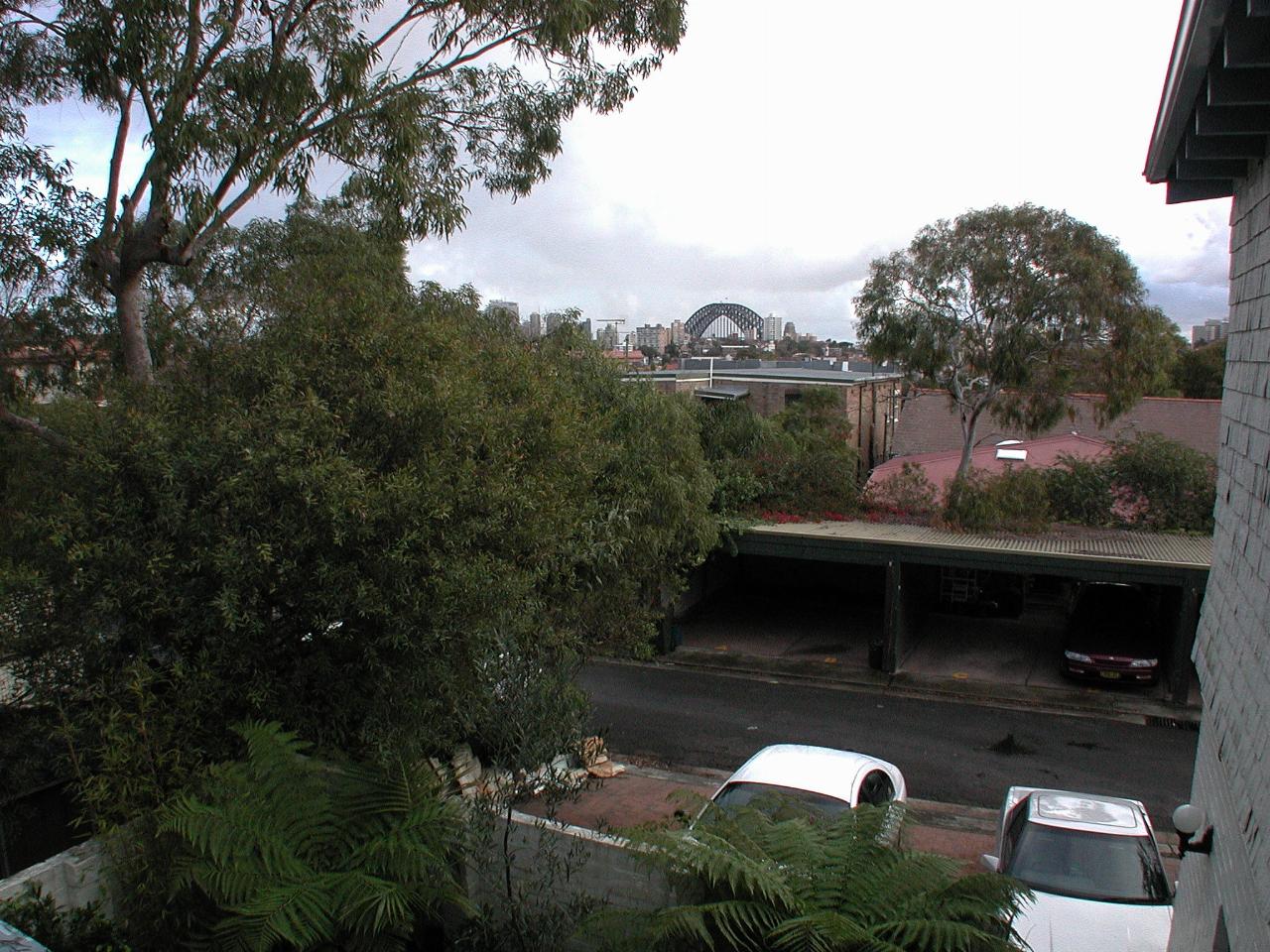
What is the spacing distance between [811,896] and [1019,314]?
63.4 ft

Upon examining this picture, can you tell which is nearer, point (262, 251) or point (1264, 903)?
point (1264, 903)

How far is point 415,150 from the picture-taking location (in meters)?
11.6

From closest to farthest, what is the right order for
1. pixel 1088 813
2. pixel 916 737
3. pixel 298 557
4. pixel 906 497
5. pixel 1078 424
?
pixel 298 557
pixel 1088 813
pixel 916 737
pixel 906 497
pixel 1078 424

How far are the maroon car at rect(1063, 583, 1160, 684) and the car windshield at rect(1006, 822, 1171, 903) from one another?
8701mm

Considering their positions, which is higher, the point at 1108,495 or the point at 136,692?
the point at 136,692

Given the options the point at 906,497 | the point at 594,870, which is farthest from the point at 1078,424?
the point at 594,870

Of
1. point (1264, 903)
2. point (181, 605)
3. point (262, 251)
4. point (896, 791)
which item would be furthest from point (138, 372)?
point (1264, 903)

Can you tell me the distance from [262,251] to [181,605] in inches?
314

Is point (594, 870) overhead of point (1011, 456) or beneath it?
beneath

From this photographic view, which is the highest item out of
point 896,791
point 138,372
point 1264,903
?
point 138,372

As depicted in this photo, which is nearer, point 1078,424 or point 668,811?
point 668,811

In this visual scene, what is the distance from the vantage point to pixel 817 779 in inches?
393

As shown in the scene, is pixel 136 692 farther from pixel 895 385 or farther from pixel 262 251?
pixel 895 385

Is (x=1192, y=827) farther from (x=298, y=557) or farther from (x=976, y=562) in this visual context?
(x=976, y=562)
